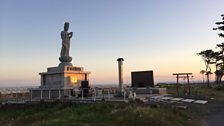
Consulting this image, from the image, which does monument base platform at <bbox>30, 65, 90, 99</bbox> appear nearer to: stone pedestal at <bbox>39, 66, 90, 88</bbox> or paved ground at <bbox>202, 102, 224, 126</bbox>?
stone pedestal at <bbox>39, 66, 90, 88</bbox>

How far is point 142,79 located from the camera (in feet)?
103

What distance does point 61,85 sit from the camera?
2691 cm

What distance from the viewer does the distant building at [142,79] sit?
1215 inches

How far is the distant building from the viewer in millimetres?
30859

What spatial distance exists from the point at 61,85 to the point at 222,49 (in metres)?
24.3

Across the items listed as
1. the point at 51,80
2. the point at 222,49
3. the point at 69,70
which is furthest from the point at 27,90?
the point at 222,49

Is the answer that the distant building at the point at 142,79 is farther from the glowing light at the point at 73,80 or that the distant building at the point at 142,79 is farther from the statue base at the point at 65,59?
the statue base at the point at 65,59

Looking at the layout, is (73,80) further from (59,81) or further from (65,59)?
(65,59)

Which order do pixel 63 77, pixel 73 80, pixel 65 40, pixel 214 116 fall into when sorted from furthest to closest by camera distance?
pixel 65 40
pixel 73 80
pixel 63 77
pixel 214 116

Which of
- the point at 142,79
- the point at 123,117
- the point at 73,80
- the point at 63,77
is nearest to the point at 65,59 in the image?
the point at 73,80

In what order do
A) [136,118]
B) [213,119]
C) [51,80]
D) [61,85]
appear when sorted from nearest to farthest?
[136,118], [213,119], [61,85], [51,80]

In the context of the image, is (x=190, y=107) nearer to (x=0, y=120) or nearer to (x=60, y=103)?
(x=60, y=103)

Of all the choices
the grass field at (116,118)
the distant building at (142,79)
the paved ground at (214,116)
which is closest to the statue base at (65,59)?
the distant building at (142,79)

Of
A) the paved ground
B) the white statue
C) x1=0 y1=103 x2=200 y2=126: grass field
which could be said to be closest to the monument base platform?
the white statue
